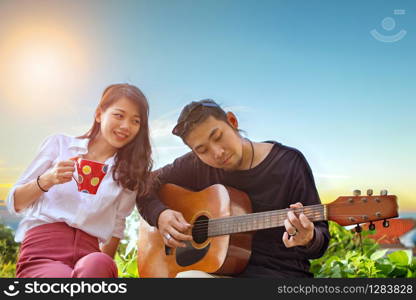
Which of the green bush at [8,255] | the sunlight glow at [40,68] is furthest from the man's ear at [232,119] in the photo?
the green bush at [8,255]

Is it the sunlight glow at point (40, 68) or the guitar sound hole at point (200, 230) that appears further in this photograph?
the sunlight glow at point (40, 68)

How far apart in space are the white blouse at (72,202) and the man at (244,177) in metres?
0.12

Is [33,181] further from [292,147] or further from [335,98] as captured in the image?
[335,98]

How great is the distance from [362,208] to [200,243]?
0.65m

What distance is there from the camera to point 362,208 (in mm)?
2152

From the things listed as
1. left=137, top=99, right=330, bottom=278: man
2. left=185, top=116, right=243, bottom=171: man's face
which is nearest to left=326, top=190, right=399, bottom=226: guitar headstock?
left=137, top=99, right=330, bottom=278: man

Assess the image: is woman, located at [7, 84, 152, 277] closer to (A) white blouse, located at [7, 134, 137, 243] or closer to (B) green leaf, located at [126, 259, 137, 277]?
(A) white blouse, located at [7, 134, 137, 243]

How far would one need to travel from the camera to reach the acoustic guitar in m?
2.16

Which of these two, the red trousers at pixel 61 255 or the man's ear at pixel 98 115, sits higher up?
the man's ear at pixel 98 115

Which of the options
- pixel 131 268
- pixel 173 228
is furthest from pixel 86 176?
pixel 131 268

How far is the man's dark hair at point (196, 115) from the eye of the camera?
247cm

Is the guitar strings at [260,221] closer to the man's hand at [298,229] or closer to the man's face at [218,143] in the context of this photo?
the man's hand at [298,229]

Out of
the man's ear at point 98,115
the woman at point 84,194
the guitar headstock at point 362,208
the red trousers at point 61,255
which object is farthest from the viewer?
the man's ear at point 98,115

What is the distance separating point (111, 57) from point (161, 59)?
0.21 meters
